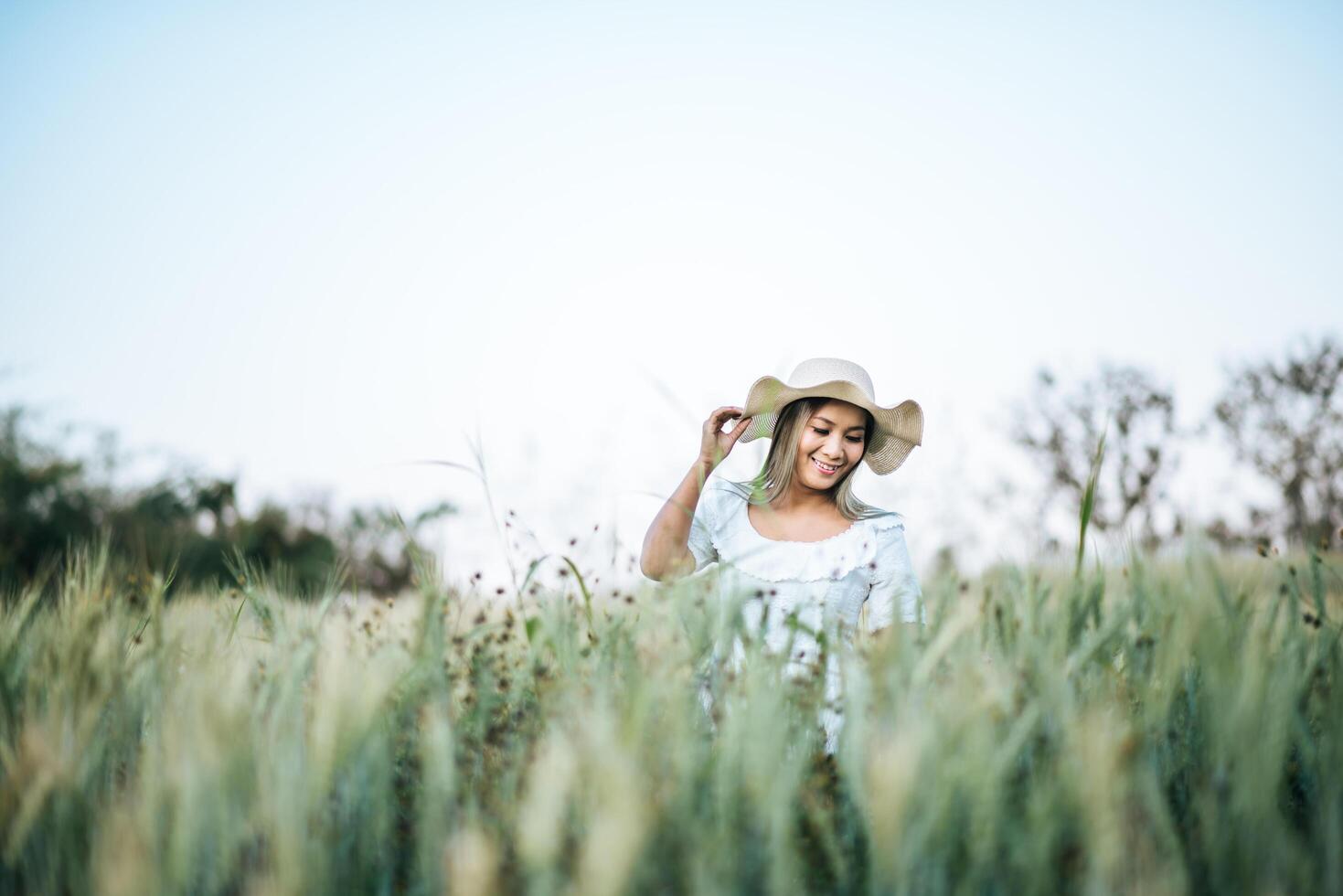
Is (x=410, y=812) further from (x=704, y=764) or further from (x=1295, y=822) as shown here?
(x=1295, y=822)

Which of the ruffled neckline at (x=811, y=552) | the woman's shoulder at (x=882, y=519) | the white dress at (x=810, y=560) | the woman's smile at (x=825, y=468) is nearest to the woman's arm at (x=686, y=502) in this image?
the white dress at (x=810, y=560)

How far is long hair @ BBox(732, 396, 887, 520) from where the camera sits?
3.23m

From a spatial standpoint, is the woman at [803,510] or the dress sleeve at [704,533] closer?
the woman at [803,510]

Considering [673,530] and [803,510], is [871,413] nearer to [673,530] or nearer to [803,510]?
[803,510]

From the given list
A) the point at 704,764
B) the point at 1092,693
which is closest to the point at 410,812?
the point at 704,764

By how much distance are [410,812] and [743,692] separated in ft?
2.09

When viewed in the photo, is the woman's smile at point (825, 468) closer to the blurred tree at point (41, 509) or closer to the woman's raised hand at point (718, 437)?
the woman's raised hand at point (718, 437)

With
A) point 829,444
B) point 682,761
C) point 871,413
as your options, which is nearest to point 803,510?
point 829,444

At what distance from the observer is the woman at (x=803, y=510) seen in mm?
2988

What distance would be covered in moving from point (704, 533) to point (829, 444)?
1.75 feet

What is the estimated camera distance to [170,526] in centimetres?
1116

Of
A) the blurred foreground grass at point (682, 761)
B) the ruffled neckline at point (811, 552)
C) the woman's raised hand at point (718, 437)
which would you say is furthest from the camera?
the ruffled neckline at point (811, 552)

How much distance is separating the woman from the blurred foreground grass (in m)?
1.15

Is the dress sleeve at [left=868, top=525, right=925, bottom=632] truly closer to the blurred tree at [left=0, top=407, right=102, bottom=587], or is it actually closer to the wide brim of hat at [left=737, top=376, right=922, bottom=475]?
the wide brim of hat at [left=737, top=376, right=922, bottom=475]
